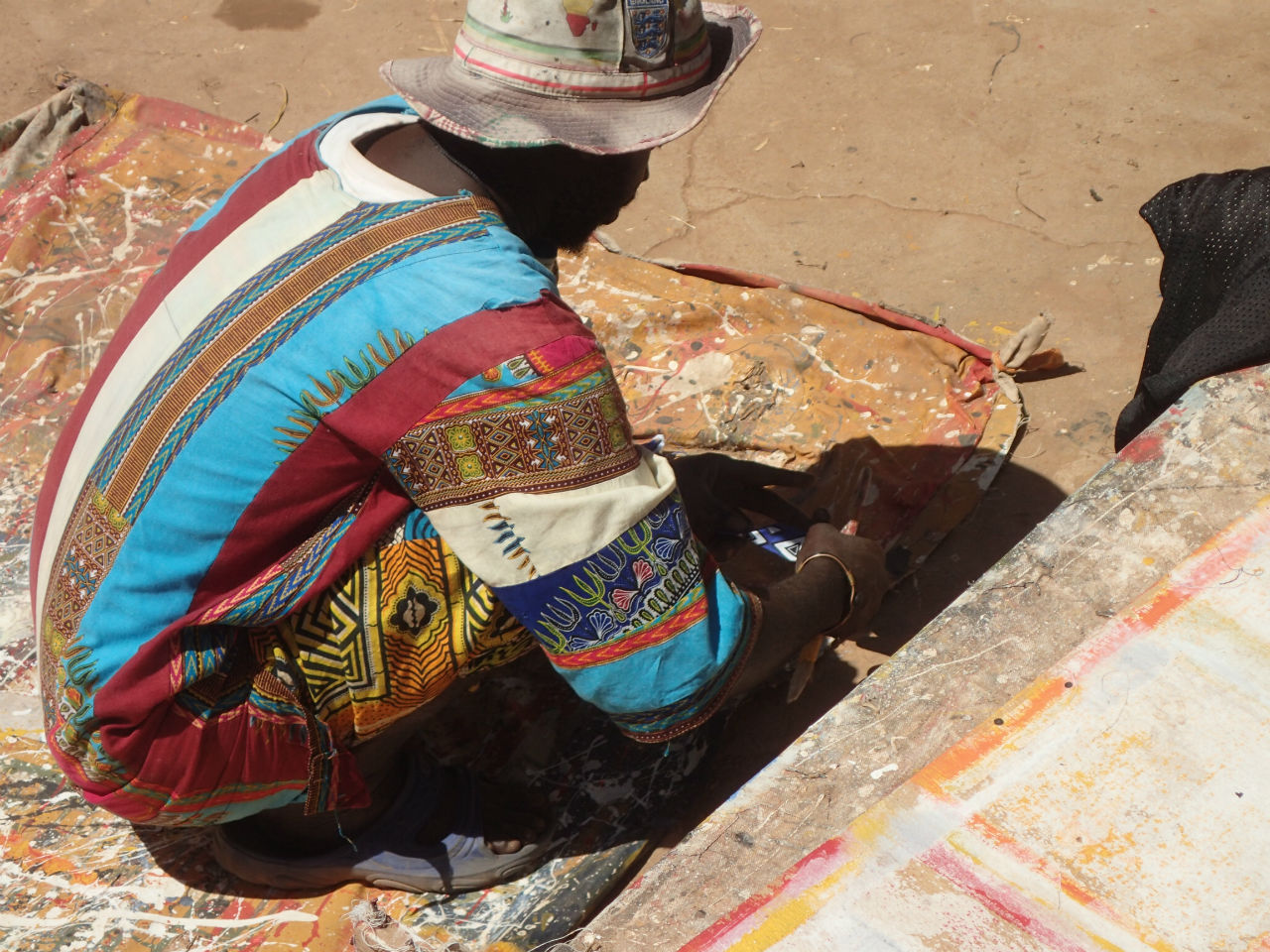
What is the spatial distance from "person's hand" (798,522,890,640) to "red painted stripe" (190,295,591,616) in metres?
0.76

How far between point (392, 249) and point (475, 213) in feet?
0.43

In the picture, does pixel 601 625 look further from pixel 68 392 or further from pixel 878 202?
pixel 878 202

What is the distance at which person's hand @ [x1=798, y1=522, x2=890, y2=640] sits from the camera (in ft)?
6.63

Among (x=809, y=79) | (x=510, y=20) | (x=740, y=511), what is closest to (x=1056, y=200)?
(x=809, y=79)

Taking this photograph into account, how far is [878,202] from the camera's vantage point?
350cm

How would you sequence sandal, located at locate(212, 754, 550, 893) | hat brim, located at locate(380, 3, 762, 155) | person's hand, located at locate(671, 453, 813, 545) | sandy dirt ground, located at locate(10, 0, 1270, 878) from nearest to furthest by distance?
1. hat brim, located at locate(380, 3, 762, 155)
2. sandal, located at locate(212, 754, 550, 893)
3. person's hand, located at locate(671, 453, 813, 545)
4. sandy dirt ground, located at locate(10, 0, 1270, 878)

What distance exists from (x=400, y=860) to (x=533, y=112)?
50.6 inches

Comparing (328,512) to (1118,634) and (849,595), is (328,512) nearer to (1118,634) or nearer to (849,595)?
(849,595)

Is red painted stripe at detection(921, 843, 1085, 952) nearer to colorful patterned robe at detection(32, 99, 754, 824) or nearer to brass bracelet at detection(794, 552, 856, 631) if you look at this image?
colorful patterned robe at detection(32, 99, 754, 824)

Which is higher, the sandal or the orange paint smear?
→ the orange paint smear

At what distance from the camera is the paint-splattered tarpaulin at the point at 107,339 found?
202cm

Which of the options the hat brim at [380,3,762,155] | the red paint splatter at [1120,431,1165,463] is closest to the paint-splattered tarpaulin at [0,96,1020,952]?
the red paint splatter at [1120,431,1165,463]

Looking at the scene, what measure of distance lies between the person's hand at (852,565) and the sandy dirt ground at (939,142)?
36 cm

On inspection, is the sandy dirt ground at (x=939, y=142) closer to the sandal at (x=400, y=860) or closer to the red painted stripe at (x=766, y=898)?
the sandal at (x=400, y=860)
